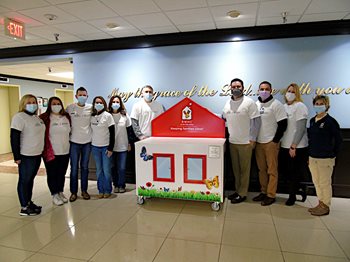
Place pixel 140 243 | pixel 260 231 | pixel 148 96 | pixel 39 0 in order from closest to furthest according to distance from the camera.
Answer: pixel 140 243
pixel 260 231
pixel 39 0
pixel 148 96

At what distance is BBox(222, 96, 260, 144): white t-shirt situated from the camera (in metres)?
3.42

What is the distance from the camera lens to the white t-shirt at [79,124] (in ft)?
11.6

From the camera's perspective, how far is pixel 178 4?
10.1 ft

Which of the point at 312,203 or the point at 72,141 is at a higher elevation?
the point at 72,141

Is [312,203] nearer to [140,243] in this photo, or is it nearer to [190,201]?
[190,201]

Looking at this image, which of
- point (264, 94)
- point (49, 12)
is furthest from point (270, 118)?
point (49, 12)

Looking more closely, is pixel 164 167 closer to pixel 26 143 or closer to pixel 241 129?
pixel 241 129

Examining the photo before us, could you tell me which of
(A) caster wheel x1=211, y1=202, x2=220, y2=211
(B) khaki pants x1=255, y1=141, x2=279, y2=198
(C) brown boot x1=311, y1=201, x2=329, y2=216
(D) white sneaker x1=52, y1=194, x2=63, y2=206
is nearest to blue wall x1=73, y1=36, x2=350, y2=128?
(B) khaki pants x1=255, y1=141, x2=279, y2=198

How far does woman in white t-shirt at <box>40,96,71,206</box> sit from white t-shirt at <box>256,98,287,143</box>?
2.71 metres

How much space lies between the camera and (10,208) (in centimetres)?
348

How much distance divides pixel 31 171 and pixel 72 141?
25.6 inches

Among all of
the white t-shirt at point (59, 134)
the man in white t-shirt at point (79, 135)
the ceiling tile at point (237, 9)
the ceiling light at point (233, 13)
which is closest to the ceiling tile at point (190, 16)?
the ceiling tile at point (237, 9)

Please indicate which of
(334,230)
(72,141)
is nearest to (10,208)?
(72,141)

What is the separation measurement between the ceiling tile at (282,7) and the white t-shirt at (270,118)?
1.17m
